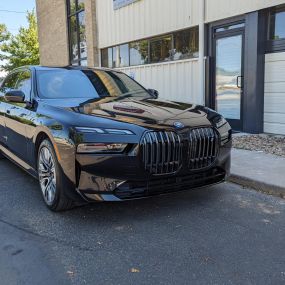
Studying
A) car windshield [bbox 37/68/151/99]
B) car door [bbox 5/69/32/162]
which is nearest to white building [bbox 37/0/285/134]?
car windshield [bbox 37/68/151/99]

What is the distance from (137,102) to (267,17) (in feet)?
16.0

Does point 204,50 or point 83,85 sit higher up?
point 204,50

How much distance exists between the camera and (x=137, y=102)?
451cm

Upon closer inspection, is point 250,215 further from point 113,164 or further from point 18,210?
point 18,210

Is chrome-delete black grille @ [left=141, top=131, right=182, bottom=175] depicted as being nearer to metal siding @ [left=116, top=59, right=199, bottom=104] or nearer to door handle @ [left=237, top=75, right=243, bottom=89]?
door handle @ [left=237, top=75, right=243, bottom=89]

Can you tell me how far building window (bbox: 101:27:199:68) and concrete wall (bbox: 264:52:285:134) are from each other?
7.73 ft

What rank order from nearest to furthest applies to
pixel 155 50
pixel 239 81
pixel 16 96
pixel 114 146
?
pixel 114 146, pixel 16 96, pixel 239 81, pixel 155 50

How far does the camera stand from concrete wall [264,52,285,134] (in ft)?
25.5

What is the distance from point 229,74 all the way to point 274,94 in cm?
139

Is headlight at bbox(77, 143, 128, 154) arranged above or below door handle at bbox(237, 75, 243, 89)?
below

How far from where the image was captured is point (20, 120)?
15.7ft

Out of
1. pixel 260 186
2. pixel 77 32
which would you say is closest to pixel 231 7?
pixel 260 186

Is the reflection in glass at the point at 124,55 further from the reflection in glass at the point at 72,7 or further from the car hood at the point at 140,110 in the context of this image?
the car hood at the point at 140,110

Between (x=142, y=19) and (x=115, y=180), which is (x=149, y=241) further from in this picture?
(x=142, y=19)
